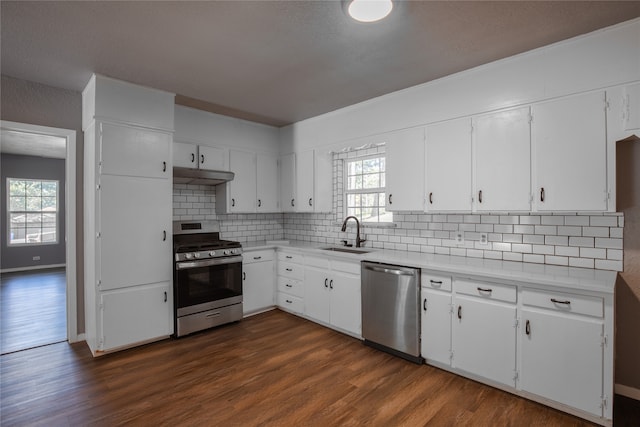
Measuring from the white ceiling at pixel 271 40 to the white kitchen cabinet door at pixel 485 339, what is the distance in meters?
2.01

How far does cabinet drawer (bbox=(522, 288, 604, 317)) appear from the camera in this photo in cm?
214

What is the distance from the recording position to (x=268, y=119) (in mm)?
4629

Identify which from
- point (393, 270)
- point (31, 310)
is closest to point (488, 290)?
point (393, 270)

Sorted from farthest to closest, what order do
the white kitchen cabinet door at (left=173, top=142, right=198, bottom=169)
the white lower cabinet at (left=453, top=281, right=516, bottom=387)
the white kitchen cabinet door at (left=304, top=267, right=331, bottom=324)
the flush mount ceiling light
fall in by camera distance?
the white kitchen cabinet door at (left=173, top=142, right=198, bottom=169) < the white kitchen cabinet door at (left=304, top=267, right=331, bottom=324) < the white lower cabinet at (left=453, top=281, right=516, bottom=387) < the flush mount ceiling light

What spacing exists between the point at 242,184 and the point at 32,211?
20.1ft

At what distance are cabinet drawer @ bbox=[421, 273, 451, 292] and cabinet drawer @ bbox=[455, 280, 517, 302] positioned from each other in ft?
0.26

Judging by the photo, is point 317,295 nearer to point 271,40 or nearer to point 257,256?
point 257,256

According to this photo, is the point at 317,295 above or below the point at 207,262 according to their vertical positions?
below

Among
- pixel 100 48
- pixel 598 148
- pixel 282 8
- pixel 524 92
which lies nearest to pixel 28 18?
pixel 100 48

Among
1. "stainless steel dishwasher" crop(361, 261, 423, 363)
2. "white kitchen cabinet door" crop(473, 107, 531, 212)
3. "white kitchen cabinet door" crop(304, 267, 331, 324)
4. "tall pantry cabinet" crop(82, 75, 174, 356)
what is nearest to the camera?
"white kitchen cabinet door" crop(473, 107, 531, 212)

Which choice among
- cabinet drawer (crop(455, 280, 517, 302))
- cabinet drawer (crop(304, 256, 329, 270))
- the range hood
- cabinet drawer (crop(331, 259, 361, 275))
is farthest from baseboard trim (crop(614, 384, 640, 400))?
the range hood

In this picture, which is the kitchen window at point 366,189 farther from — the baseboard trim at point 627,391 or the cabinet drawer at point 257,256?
the baseboard trim at point 627,391

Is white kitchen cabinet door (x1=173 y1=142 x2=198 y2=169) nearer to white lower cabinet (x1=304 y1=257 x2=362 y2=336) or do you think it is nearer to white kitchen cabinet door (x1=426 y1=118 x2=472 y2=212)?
white lower cabinet (x1=304 y1=257 x2=362 y2=336)

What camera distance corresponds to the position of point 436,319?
2891mm
